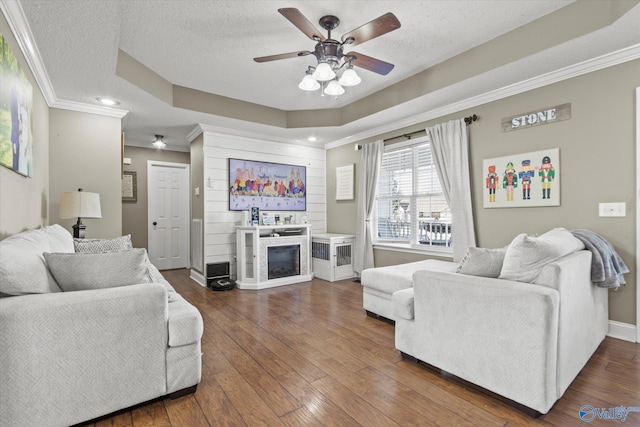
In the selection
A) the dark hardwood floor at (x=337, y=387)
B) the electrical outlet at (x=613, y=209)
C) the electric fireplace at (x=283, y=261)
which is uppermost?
the electrical outlet at (x=613, y=209)

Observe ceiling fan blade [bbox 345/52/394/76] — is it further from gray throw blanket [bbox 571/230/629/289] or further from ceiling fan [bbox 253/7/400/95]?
gray throw blanket [bbox 571/230/629/289]

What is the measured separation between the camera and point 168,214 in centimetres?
610

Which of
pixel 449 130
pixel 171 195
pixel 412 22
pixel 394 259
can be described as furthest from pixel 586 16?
pixel 171 195

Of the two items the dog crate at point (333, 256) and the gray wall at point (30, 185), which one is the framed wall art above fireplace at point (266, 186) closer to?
the dog crate at point (333, 256)

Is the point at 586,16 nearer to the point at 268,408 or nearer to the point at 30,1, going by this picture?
the point at 268,408

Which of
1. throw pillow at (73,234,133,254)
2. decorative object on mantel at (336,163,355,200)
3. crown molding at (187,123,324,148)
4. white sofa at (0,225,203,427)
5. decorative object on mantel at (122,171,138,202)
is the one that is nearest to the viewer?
white sofa at (0,225,203,427)

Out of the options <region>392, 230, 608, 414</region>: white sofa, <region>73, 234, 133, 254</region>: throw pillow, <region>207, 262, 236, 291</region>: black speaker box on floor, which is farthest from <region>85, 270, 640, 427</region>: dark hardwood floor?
<region>207, 262, 236, 291</region>: black speaker box on floor

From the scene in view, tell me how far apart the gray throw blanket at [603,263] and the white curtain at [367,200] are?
9.07 ft

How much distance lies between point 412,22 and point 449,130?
1.59m

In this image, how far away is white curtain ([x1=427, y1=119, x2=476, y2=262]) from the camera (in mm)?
3682

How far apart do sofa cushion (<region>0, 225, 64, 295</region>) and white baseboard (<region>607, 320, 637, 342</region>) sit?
422 cm

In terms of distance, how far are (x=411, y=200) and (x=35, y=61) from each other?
436cm

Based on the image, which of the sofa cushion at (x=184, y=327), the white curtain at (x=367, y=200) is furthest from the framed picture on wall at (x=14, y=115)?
the white curtain at (x=367, y=200)

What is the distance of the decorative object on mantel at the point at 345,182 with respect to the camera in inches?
213
